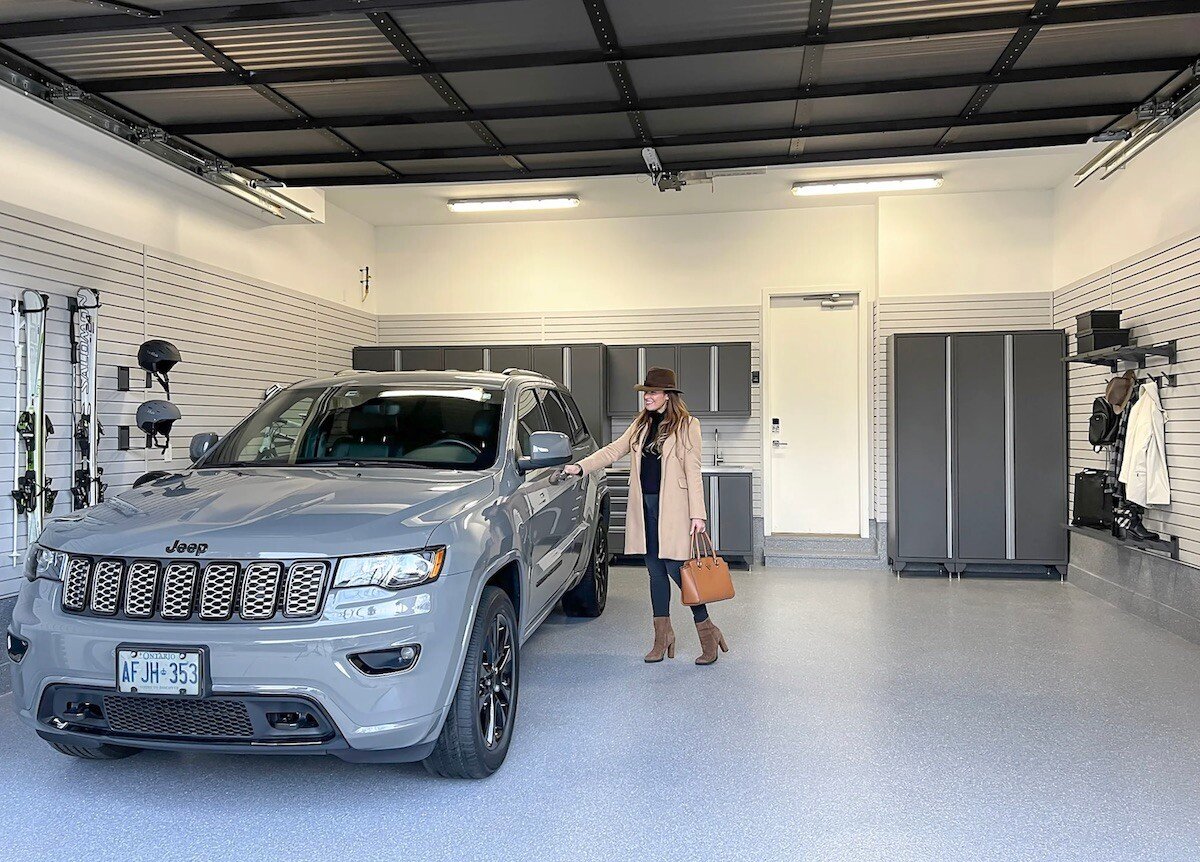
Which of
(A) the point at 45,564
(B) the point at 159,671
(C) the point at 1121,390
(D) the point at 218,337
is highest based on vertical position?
(D) the point at 218,337

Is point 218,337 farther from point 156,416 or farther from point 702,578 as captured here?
point 702,578

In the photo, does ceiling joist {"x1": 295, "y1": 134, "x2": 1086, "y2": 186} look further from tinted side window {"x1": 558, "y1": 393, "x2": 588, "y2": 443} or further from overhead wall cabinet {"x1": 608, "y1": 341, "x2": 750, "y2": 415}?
overhead wall cabinet {"x1": 608, "y1": 341, "x2": 750, "y2": 415}

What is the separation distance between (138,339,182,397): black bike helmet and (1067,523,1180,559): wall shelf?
6.47 metres

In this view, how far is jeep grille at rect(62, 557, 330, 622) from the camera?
8.48 ft

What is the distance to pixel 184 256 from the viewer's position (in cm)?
607

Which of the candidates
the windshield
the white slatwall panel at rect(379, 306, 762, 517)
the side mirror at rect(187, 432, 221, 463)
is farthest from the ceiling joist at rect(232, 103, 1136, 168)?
the white slatwall panel at rect(379, 306, 762, 517)

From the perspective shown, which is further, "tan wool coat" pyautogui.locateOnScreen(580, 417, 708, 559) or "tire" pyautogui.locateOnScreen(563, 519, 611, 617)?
"tire" pyautogui.locateOnScreen(563, 519, 611, 617)

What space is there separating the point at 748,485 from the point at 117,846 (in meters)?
6.07

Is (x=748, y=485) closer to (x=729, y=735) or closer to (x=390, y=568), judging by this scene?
(x=729, y=735)

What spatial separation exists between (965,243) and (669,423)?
4.93 metres

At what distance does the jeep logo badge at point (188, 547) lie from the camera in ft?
8.68

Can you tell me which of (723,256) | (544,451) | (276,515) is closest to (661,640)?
(544,451)

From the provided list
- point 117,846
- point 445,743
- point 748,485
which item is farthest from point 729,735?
point 748,485

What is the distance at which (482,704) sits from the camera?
304 cm
